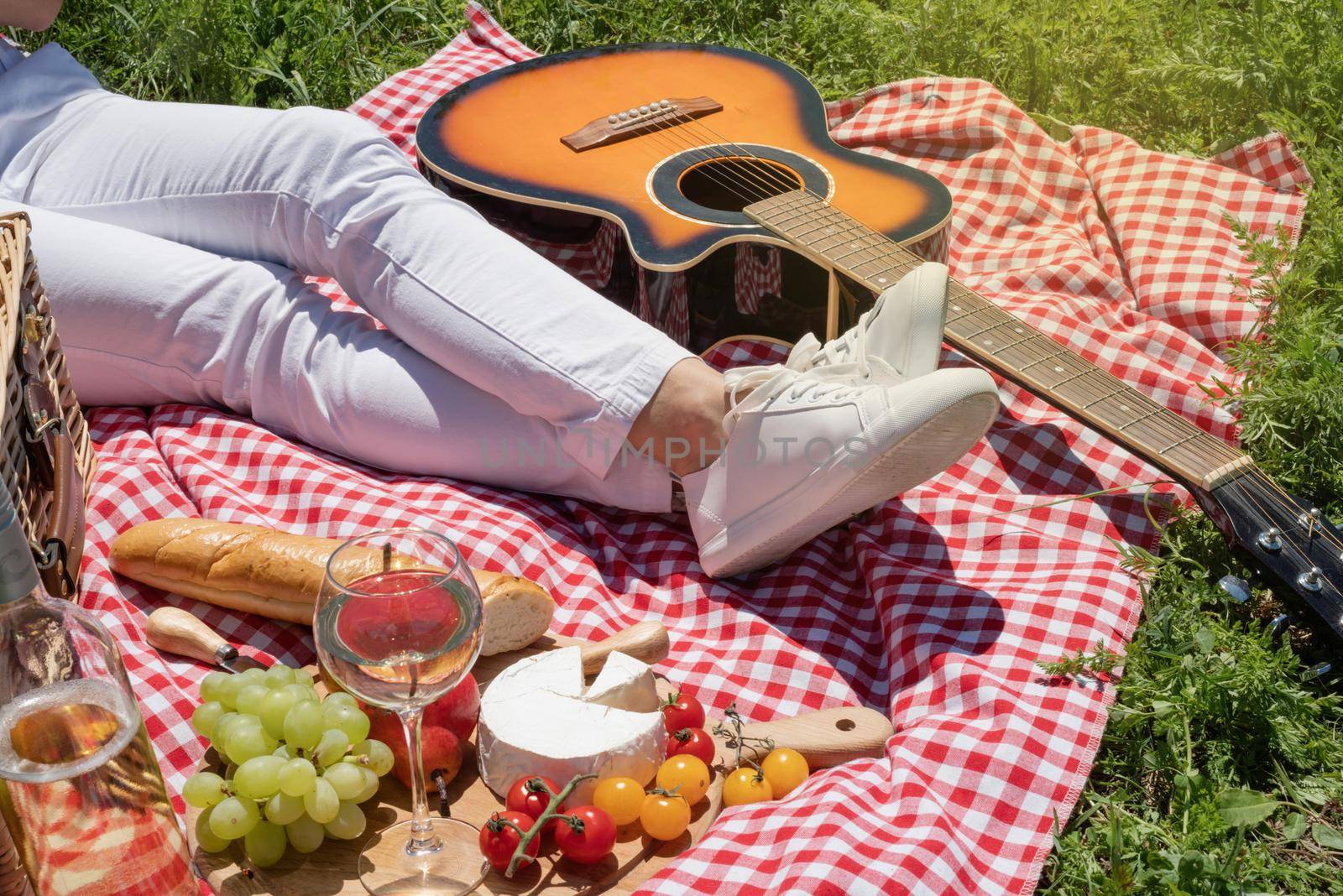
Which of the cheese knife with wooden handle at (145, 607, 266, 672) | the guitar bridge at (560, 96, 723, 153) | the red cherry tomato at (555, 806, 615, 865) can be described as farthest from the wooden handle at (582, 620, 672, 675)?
the guitar bridge at (560, 96, 723, 153)

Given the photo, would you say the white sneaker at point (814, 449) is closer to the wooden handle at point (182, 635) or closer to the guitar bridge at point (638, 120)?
the wooden handle at point (182, 635)

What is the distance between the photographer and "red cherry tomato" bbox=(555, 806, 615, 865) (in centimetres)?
151

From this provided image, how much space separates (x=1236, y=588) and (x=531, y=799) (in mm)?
1076

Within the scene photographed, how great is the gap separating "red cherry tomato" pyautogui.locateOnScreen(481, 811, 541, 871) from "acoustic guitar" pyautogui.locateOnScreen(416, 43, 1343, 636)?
110 centimetres

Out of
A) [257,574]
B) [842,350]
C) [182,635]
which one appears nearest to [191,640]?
[182,635]

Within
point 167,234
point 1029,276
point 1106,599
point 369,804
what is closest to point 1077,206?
point 1029,276

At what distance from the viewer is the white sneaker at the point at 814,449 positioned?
6.25 feet

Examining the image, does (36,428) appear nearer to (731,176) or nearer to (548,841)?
(548,841)

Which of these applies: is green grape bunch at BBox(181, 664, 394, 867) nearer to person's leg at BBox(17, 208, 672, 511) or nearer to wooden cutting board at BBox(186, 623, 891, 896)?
wooden cutting board at BBox(186, 623, 891, 896)

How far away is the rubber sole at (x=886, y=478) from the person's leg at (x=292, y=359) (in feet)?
0.63

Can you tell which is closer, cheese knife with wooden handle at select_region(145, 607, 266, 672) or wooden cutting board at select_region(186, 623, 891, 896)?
wooden cutting board at select_region(186, 623, 891, 896)

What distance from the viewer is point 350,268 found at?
2340mm

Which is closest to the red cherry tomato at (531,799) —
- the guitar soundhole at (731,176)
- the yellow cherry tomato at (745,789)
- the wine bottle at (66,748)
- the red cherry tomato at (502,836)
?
the red cherry tomato at (502,836)

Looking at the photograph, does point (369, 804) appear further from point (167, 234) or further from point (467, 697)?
point (167, 234)
